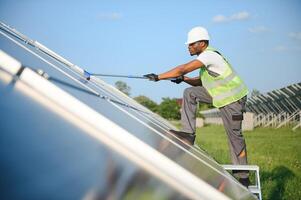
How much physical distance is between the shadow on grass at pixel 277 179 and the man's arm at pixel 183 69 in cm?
250

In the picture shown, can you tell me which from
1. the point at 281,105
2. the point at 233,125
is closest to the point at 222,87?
the point at 233,125

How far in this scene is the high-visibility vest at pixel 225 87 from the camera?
441cm

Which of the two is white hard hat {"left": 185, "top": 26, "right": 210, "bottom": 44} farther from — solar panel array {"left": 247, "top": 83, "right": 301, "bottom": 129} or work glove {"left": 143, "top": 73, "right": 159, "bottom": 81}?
solar panel array {"left": 247, "top": 83, "right": 301, "bottom": 129}

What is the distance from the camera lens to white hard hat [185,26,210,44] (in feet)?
14.4

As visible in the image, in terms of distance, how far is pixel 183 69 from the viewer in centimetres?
405

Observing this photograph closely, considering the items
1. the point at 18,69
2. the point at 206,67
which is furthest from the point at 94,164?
the point at 206,67

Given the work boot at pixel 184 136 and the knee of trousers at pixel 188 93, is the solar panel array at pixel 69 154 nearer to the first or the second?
the work boot at pixel 184 136

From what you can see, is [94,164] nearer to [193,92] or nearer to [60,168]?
[60,168]

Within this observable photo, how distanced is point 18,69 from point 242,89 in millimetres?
3529

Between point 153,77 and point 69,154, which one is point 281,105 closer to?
point 153,77

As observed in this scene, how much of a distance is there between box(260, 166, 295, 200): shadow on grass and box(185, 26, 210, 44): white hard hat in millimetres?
2522

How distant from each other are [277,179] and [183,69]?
12.2 feet

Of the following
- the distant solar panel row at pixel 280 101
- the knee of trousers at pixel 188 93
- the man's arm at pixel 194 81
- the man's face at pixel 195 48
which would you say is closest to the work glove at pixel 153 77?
the man's face at pixel 195 48

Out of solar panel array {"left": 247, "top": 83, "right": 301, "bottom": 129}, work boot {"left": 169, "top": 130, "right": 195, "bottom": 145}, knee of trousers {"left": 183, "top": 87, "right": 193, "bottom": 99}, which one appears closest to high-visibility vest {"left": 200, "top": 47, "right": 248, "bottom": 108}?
knee of trousers {"left": 183, "top": 87, "right": 193, "bottom": 99}
